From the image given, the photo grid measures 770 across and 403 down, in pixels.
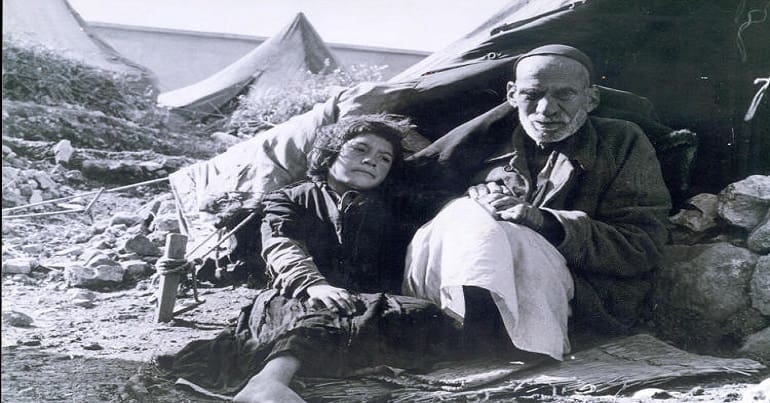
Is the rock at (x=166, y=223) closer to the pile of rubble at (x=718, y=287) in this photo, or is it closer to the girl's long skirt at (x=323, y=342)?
the girl's long skirt at (x=323, y=342)

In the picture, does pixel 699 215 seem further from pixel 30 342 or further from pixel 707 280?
pixel 30 342

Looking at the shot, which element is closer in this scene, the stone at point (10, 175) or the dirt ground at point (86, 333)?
the dirt ground at point (86, 333)

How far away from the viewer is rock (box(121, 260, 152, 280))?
330 cm

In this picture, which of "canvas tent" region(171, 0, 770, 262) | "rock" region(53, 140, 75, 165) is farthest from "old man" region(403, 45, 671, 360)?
"rock" region(53, 140, 75, 165)

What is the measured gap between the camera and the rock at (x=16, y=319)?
3.11 m

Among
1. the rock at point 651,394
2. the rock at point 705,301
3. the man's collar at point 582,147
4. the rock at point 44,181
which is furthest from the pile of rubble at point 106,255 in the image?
the rock at point 705,301

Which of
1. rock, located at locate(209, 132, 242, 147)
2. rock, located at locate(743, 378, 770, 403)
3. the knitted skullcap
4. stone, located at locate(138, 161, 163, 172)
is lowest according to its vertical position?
rock, located at locate(743, 378, 770, 403)

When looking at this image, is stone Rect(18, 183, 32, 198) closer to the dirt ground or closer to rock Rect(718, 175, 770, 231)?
the dirt ground

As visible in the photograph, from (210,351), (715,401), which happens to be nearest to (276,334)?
(210,351)

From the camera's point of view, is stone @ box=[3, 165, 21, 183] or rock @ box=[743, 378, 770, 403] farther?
stone @ box=[3, 165, 21, 183]

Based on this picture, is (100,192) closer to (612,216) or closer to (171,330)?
(171,330)

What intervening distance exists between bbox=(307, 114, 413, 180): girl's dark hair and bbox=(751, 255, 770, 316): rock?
161 cm

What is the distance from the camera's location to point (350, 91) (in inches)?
133

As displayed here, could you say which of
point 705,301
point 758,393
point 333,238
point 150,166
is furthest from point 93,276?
point 758,393
